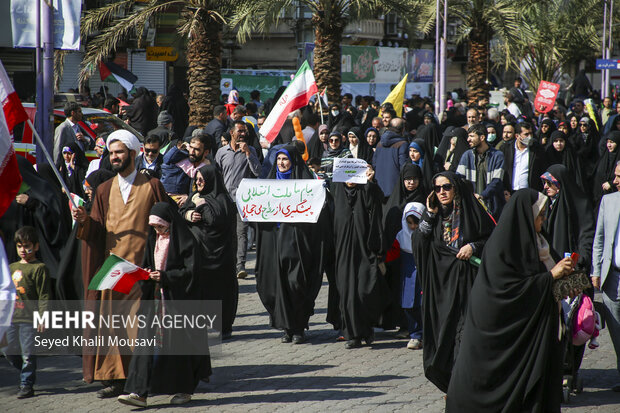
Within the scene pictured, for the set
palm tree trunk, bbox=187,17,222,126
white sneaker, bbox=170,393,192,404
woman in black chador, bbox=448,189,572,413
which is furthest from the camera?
palm tree trunk, bbox=187,17,222,126

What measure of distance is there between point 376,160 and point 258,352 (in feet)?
14.0

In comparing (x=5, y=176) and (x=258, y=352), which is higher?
(x=5, y=176)

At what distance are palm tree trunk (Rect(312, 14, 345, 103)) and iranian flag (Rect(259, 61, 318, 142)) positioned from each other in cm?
663

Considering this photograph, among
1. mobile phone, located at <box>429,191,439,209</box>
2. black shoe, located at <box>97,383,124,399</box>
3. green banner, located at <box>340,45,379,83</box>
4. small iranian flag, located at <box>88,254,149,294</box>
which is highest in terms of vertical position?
green banner, located at <box>340,45,379,83</box>

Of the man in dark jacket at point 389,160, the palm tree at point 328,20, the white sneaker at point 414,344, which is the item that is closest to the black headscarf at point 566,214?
the white sneaker at point 414,344

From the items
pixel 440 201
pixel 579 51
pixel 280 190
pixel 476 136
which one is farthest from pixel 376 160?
pixel 579 51

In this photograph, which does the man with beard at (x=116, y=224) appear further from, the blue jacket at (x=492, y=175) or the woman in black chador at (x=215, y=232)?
the blue jacket at (x=492, y=175)

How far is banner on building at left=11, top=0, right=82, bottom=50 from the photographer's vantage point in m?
10.2

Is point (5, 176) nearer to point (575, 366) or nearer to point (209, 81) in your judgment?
point (575, 366)

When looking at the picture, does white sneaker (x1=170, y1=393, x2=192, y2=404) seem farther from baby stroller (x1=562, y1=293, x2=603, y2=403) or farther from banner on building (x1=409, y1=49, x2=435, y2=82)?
banner on building (x1=409, y1=49, x2=435, y2=82)

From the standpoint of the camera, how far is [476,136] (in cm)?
982

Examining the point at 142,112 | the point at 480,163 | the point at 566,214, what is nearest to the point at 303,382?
the point at 566,214

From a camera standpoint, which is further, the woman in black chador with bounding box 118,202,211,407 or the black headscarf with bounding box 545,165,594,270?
the black headscarf with bounding box 545,165,594,270

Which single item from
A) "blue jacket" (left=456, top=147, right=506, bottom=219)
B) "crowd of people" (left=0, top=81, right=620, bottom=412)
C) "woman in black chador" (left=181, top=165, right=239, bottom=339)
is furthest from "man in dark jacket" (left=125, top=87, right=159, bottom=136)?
"woman in black chador" (left=181, top=165, right=239, bottom=339)
